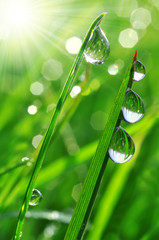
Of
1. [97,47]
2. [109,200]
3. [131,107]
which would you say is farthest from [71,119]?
[131,107]

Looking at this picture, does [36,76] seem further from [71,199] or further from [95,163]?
[95,163]

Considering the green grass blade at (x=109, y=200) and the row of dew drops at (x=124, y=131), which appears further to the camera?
the green grass blade at (x=109, y=200)

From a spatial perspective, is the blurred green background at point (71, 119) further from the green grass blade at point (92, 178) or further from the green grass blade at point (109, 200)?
the green grass blade at point (92, 178)

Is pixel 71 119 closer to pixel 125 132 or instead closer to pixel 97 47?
pixel 97 47

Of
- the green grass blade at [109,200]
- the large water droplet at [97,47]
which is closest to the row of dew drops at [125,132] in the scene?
the large water droplet at [97,47]

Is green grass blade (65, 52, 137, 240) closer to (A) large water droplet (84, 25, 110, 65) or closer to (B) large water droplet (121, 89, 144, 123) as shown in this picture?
(B) large water droplet (121, 89, 144, 123)

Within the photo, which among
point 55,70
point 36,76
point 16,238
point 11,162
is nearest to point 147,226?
point 11,162
